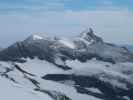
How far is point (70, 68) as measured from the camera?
13700cm

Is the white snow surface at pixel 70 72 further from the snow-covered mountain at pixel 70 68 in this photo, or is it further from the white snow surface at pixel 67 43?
the white snow surface at pixel 67 43

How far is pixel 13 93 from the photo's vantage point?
86625mm

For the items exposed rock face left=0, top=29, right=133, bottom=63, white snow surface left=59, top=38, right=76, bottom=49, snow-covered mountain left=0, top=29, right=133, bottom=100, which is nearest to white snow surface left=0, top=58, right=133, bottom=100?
snow-covered mountain left=0, top=29, right=133, bottom=100

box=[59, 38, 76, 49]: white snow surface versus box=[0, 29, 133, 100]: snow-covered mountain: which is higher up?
box=[59, 38, 76, 49]: white snow surface

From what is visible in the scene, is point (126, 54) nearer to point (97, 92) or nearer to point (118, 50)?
point (118, 50)

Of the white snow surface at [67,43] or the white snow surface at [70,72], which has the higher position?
the white snow surface at [67,43]

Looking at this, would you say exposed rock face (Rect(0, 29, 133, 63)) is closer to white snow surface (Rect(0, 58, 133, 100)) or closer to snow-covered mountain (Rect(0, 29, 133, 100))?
snow-covered mountain (Rect(0, 29, 133, 100))

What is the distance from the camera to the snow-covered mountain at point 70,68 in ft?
388

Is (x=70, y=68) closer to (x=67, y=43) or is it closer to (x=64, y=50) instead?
(x=64, y=50)

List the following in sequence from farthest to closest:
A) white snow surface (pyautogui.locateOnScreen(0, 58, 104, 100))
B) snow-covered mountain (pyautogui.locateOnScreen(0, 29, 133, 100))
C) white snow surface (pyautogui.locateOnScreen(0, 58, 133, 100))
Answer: snow-covered mountain (pyautogui.locateOnScreen(0, 29, 133, 100)), white snow surface (pyautogui.locateOnScreen(0, 58, 133, 100)), white snow surface (pyautogui.locateOnScreen(0, 58, 104, 100))

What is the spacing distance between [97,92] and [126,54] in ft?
100

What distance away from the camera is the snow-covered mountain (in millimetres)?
118312

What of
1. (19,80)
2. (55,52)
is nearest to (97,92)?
(19,80)

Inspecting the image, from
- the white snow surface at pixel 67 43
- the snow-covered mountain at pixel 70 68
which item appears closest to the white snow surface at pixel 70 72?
the snow-covered mountain at pixel 70 68
